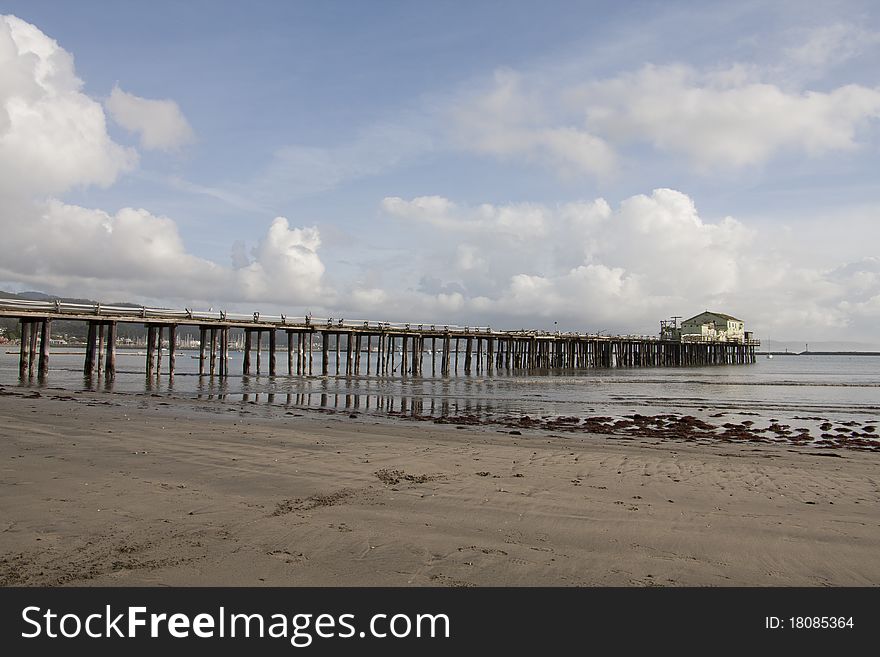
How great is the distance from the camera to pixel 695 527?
6.88 metres

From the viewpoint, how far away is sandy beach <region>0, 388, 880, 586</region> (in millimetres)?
5258

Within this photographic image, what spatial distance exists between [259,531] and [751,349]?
142542 millimetres

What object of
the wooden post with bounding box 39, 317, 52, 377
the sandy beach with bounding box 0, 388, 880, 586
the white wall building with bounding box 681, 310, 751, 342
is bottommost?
the sandy beach with bounding box 0, 388, 880, 586

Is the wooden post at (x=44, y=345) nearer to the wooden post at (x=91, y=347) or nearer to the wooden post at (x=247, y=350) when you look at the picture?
the wooden post at (x=91, y=347)

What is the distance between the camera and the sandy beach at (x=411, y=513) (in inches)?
207

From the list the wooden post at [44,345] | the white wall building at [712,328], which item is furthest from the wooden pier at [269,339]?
the white wall building at [712,328]

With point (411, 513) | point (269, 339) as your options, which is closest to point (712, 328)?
point (269, 339)

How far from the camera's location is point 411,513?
7184mm

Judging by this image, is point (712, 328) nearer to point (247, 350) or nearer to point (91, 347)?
point (247, 350)

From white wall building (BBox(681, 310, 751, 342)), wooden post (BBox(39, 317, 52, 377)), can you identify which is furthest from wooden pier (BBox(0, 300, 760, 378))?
white wall building (BBox(681, 310, 751, 342))

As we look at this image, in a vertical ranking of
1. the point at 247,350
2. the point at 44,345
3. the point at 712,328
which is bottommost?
the point at 44,345

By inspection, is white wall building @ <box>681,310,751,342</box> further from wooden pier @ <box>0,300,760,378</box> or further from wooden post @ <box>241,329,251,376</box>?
wooden post @ <box>241,329,251,376</box>
